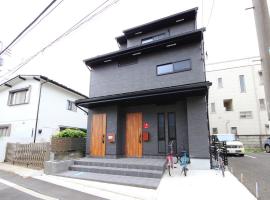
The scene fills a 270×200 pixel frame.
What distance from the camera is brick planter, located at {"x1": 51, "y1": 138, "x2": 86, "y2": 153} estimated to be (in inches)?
357

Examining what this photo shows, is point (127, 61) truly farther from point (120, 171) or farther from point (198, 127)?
point (120, 171)

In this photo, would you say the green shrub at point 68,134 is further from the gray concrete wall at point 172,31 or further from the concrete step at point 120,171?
the gray concrete wall at point 172,31

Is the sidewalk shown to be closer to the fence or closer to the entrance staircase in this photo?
the entrance staircase

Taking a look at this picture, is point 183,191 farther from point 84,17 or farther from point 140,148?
point 84,17

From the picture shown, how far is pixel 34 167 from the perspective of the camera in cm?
944

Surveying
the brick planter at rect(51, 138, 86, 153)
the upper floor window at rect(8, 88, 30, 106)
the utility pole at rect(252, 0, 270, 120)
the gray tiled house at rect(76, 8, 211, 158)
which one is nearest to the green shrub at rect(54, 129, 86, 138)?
the brick planter at rect(51, 138, 86, 153)

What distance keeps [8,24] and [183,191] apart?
776cm

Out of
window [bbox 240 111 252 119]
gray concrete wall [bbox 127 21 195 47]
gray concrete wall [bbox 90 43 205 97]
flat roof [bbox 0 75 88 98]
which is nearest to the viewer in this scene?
gray concrete wall [bbox 90 43 205 97]

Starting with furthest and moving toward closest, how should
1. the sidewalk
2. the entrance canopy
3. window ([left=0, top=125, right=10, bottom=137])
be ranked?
window ([left=0, top=125, right=10, bottom=137]), the entrance canopy, the sidewalk

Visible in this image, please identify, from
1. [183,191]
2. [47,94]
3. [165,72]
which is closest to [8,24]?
[165,72]

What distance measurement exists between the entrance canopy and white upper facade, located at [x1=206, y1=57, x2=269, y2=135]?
626 inches

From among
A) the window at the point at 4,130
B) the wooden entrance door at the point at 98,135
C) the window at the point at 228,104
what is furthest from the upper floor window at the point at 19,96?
the window at the point at 228,104

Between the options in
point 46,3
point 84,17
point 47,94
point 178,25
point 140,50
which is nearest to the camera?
point 46,3

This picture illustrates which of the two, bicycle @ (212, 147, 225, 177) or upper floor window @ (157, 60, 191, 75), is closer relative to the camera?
bicycle @ (212, 147, 225, 177)
